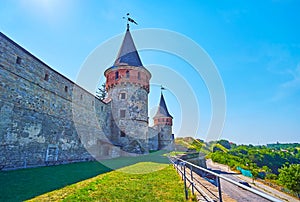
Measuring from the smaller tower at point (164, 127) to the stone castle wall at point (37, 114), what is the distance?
73.3 feet

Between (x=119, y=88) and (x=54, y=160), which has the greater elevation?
(x=119, y=88)

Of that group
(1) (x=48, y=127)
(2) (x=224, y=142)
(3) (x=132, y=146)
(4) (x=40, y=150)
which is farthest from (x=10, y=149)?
(2) (x=224, y=142)

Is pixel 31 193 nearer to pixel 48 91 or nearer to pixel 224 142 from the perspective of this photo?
pixel 48 91

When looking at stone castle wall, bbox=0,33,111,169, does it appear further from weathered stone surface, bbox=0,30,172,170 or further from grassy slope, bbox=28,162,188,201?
grassy slope, bbox=28,162,188,201

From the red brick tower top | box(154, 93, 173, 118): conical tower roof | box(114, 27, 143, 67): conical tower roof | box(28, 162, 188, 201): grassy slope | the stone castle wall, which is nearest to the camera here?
box(28, 162, 188, 201): grassy slope

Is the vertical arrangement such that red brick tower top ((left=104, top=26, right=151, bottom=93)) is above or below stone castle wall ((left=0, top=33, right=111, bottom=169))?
above

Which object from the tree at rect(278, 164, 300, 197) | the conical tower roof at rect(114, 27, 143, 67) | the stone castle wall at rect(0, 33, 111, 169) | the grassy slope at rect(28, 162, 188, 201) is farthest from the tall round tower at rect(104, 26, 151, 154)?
the tree at rect(278, 164, 300, 197)

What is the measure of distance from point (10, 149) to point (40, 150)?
1833mm

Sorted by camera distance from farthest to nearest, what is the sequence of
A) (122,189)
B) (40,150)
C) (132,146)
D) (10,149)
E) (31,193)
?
(132,146) < (40,150) < (10,149) < (122,189) < (31,193)

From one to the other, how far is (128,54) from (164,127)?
19.5 meters

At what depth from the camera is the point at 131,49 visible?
21469mm

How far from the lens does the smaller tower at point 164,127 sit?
117ft

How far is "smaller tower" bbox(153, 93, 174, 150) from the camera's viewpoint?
117 feet

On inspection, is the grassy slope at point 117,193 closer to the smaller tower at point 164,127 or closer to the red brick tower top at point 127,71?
the red brick tower top at point 127,71
